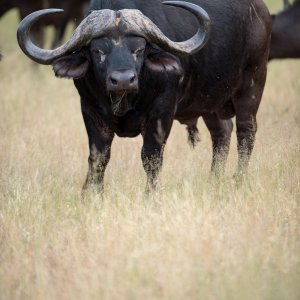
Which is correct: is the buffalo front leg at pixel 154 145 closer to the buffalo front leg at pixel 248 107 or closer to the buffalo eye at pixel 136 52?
the buffalo eye at pixel 136 52

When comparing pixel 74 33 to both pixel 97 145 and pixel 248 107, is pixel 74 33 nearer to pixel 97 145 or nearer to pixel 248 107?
pixel 97 145

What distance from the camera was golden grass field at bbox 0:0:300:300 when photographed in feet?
16.4

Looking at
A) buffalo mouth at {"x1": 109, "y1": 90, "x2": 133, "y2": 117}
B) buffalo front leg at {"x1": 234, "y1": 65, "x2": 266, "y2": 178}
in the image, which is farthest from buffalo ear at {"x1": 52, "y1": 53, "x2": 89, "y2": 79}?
buffalo front leg at {"x1": 234, "y1": 65, "x2": 266, "y2": 178}

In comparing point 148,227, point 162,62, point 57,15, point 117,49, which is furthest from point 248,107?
point 57,15

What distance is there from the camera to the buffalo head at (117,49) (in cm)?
664

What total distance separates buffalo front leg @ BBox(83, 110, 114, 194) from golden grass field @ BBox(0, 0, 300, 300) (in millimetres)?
144

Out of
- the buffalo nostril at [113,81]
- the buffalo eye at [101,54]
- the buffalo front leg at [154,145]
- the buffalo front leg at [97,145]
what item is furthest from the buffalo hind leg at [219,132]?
the buffalo nostril at [113,81]

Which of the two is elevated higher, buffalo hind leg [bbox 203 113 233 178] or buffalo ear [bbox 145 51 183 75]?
buffalo ear [bbox 145 51 183 75]

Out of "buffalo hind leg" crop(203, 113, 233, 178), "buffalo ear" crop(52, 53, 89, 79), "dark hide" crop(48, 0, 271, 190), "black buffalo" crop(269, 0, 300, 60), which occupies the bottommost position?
"black buffalo" crop(269, 0, 300, 60)

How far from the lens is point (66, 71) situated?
6.85 meters

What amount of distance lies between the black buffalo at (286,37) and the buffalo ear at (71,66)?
5604 mm

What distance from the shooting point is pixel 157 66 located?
6938 millimetres

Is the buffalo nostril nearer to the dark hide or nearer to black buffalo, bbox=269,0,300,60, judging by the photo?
the dark hide

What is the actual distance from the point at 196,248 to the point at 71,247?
80 cm
